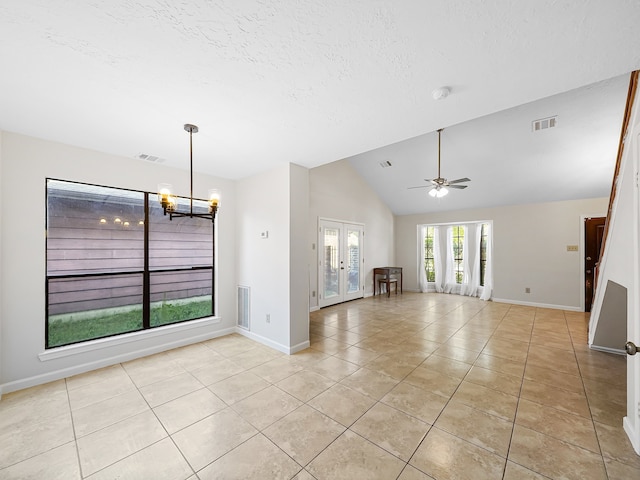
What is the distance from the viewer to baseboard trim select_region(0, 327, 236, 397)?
2.64m

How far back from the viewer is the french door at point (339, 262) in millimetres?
6066

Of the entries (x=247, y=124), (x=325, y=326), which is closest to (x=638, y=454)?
(x=325, y=326)

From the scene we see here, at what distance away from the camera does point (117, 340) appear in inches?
127

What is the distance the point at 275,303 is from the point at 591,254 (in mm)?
6941

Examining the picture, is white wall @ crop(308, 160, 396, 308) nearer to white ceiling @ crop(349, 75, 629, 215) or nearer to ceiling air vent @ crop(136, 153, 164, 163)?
white ceiling @ crop(349, 75, 629, 215)

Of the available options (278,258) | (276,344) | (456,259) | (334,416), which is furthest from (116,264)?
(456,259)

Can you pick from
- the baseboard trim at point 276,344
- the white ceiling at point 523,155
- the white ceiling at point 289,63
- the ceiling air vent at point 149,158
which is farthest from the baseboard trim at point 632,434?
the ceiling air vent at point 149,158

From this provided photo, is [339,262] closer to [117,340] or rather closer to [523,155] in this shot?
[523,155]

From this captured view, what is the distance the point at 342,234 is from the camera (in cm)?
655

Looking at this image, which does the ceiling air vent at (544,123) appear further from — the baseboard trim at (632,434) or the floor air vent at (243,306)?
the floor air vent at (243,306)

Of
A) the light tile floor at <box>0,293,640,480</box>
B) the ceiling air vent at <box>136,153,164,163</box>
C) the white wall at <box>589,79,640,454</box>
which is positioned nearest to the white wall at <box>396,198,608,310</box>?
the light tile floor at <box>0,293,640,480</box>

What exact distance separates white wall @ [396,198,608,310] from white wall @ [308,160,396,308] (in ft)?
7.96

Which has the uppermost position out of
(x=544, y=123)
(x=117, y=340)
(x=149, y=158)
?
(x=544, y=123)

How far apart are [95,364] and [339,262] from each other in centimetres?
479
